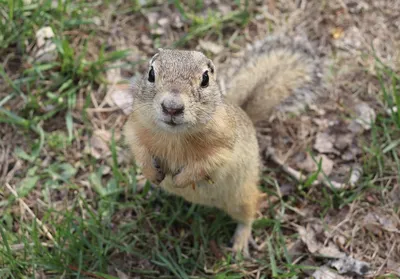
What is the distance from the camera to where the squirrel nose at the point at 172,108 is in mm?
2584

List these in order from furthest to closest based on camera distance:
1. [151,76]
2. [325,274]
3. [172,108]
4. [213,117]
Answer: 1. [325,274]
2. [213,117]
3. [151,76]
4. [172,108]

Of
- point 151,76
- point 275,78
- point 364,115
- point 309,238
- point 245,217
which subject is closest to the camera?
point 151,76

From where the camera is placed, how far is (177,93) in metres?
2.67

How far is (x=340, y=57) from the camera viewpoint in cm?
456

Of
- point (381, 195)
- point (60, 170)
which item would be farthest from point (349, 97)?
point (60, 170)

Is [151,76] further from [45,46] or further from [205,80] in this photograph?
[45,46]

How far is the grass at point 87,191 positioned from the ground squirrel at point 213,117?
288 mm

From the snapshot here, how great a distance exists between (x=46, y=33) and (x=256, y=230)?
7.93 ft

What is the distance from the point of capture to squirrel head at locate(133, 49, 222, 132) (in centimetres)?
264

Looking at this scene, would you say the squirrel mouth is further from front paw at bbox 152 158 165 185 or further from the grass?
the grass

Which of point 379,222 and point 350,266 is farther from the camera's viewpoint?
point 379,222

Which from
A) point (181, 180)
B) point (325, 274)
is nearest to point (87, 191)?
point (181, 180)

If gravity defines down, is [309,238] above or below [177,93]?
below

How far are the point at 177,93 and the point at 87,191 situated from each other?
5.45 feet
